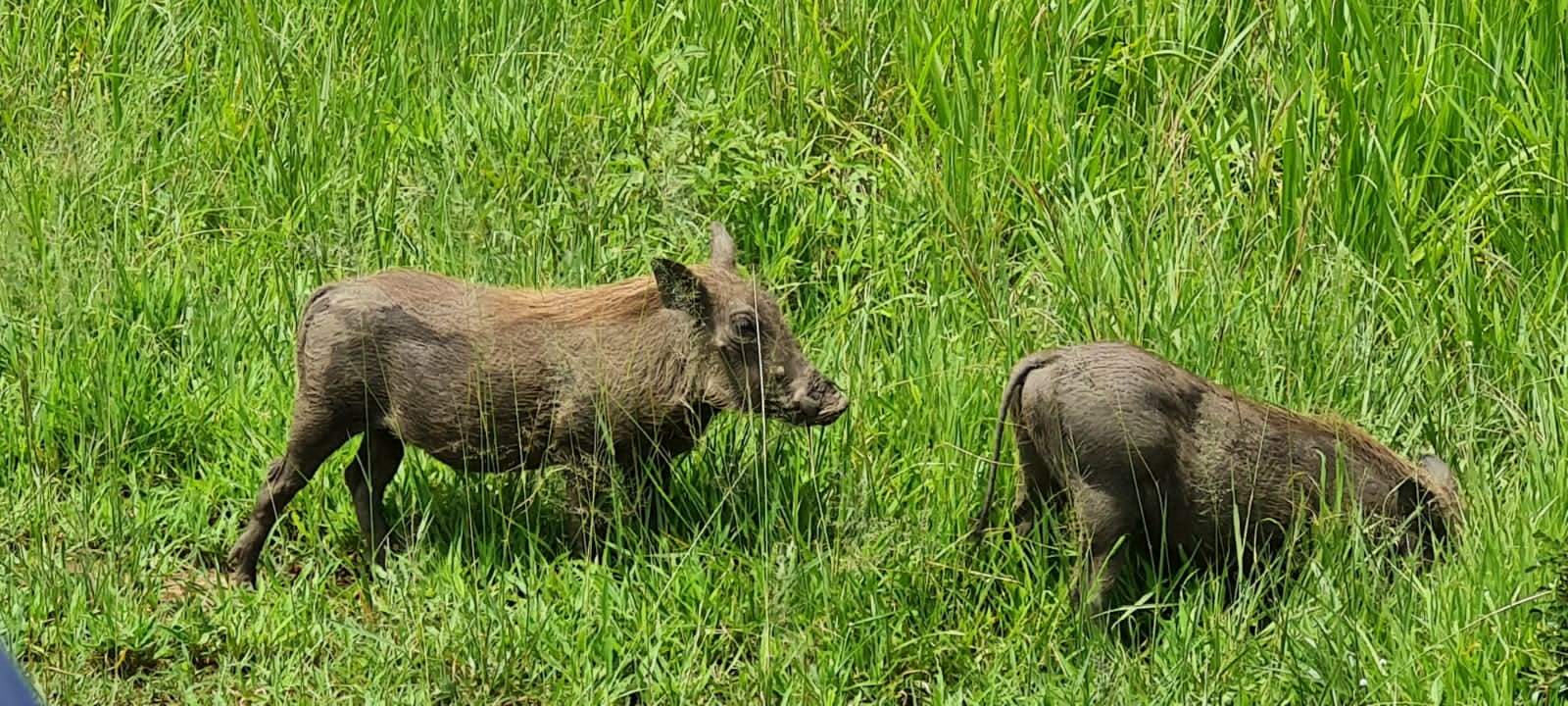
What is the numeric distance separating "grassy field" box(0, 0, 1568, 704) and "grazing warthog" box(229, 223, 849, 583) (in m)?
0.15

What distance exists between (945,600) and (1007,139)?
5.71 ft

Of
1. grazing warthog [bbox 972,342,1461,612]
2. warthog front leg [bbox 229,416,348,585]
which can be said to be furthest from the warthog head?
warthog front leg [bbox 229,416,348,585]

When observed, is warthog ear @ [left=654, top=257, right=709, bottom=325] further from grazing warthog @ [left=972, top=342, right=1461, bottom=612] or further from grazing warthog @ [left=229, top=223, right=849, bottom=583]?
grazing warthog @ [left=972, top=342, right=1461, bottom=612]

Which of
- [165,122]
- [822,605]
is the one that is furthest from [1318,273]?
[165,122]

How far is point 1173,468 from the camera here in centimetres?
396

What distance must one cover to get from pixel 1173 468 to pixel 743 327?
37.6 inches

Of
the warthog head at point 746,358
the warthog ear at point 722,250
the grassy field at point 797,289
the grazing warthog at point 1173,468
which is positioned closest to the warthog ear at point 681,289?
the warthog head at point 746,358

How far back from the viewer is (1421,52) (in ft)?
17.6

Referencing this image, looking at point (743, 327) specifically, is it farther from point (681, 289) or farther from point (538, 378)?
point (538, 378)

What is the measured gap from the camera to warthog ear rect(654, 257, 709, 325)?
418 cm

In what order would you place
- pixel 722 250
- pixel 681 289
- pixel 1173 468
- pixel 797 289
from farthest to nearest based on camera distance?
pixel 797 289 → pixel 722 250 → pixel 681 289 → pixel 1173 468

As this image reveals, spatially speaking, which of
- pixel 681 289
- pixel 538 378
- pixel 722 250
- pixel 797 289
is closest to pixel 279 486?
pixel 538 378

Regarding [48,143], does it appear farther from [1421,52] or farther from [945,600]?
[1421,52]

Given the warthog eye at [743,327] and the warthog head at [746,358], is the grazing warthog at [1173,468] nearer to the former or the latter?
the warthog head at [746,358]
